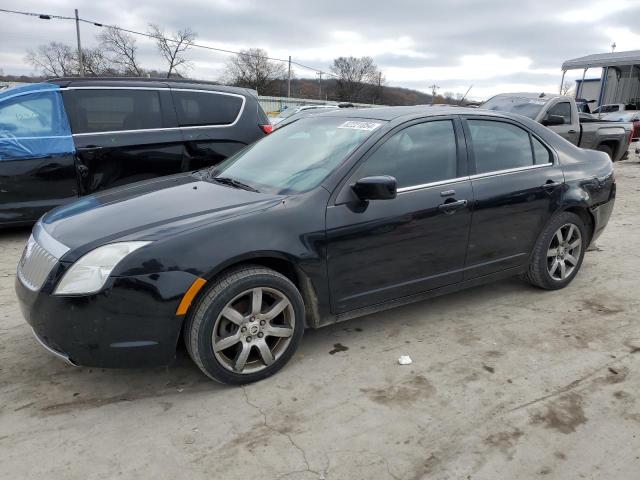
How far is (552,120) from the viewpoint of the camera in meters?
9.19

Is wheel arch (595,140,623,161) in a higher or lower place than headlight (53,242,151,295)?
higher

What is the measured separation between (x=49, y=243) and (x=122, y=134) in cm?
342

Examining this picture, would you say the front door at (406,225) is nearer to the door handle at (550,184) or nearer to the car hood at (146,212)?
the car hood at (146,212)

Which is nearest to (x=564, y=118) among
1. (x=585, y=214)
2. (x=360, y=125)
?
(x=585, y=214)

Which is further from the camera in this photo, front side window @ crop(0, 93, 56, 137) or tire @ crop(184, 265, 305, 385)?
front side window @ crop(0, 93, 56, 137)

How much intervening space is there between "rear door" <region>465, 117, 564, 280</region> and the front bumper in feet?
7.20

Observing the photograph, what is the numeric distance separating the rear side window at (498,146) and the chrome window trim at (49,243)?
2.81 meters

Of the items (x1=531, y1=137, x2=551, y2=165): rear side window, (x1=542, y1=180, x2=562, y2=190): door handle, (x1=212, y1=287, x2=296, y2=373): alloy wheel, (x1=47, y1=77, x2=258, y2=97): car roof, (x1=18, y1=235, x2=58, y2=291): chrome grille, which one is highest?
(x1=47, y1=77, x2=258, y2=97): car roof

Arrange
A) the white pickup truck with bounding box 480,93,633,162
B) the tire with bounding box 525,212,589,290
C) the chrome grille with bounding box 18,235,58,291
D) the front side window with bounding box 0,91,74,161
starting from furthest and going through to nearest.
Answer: the white pickup truck with bounding box 480,93,633,162
the front side window with bounding box 0,91,74,161
the tire with bounding box 525,212,589,290
the chrome grille with bounding box 18,235,58,291

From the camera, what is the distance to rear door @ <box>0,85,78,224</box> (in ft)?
17.9

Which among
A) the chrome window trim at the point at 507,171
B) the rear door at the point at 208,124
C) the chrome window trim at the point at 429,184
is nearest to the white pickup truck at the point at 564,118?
the rear door at the point at 208,124

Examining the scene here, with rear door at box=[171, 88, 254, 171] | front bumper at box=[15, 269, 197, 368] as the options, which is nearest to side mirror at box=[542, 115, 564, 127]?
rear door at box=[171, 88, 254, 171]

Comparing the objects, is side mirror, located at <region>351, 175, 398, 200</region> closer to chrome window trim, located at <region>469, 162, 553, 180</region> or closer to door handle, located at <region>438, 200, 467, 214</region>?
door handle, located at <region>438, 200, 467, 214</region>

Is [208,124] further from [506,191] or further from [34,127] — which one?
[506,191]
